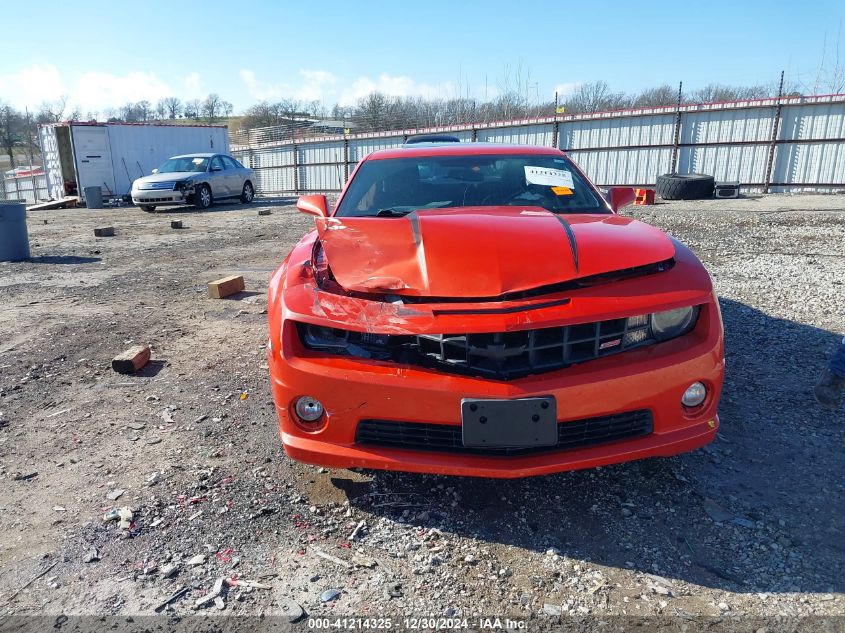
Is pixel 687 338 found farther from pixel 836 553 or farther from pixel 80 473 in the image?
pixel 80 473

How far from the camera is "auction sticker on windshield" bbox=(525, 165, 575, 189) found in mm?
3641

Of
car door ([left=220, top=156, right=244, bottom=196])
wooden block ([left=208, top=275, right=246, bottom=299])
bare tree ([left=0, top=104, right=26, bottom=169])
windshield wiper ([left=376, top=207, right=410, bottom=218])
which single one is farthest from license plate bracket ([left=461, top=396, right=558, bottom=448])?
bare tree ([left=0, top=104, right=26, bottom=169])

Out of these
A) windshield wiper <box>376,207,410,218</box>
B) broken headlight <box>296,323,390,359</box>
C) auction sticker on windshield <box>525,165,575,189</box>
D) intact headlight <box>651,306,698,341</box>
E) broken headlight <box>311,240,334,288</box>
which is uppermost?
auction sticker on windshield <box>525,165,575,189</box>

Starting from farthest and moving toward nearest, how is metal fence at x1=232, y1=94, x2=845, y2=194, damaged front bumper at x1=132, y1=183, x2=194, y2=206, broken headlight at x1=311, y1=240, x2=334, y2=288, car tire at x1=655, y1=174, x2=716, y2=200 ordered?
1. metal fence at x1=232, y1=94, x2=845, y2=194
2. car tire at x1=655, y1=174, x2=716, y2=200
3. damaged front bumper at x1=132, y1=183, x2=194, y2=206
4. broken headlight at x1=311, y1=240, x2=334, y2=288

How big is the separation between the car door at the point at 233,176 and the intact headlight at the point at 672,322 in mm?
16589

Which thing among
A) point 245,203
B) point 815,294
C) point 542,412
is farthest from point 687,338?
point 245,203

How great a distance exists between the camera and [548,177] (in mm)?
3697

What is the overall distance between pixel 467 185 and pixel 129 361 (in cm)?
260

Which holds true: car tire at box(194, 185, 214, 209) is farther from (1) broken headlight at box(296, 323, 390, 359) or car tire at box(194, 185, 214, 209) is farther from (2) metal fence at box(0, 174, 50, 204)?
(1) broken headlight at box(296, 323, 390, 359)

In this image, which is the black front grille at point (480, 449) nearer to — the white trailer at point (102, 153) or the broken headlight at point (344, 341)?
the broken headlight at point (344, 341)

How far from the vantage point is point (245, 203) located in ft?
60.0

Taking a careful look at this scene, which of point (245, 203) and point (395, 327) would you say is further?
point (245, 203)

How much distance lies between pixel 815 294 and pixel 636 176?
15307mm

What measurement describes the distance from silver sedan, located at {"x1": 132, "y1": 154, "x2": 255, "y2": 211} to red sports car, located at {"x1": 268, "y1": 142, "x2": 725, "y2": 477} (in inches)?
568
